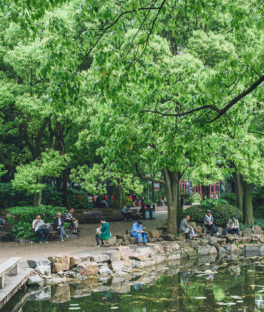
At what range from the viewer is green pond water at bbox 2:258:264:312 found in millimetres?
9164

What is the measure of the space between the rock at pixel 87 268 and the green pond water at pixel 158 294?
65 cm

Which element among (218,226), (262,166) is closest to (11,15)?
(262,166)

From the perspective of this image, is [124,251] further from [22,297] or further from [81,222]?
[81,222]

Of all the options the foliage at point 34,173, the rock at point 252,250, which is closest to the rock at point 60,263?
the foliage at point 34,173

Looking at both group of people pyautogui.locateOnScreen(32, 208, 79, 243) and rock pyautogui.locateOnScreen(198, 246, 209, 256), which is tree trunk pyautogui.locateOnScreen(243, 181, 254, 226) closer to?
rock pyautogui.locateOnScreen(198, 246, 209, 256)

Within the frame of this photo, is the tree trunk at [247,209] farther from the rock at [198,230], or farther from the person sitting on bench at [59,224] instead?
the person sitting on bench at [59,224]

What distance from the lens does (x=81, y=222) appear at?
94.2ft

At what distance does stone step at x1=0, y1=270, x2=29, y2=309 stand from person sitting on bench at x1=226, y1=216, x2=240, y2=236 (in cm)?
1183

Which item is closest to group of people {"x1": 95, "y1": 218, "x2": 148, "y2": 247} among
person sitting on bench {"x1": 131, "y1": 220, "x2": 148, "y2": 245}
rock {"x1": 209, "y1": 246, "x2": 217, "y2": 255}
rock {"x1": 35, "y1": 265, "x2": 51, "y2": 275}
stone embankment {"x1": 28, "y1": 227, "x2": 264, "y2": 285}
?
person sitting on bench {"x1": 131, "y1": 220, "x2": 148, "y2": 245}

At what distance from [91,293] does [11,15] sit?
23.2ft

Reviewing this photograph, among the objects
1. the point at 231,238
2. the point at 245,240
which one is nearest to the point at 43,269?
the point at 231,238

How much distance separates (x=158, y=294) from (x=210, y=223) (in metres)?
10.4

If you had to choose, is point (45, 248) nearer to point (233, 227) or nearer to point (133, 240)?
point (133, 240)

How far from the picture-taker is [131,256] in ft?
49.3
